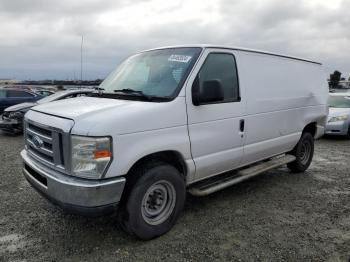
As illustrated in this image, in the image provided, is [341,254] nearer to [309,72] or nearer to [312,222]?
[312,222]

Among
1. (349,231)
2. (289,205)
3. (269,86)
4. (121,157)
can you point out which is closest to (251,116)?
(269,86)

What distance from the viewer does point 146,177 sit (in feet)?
11.7

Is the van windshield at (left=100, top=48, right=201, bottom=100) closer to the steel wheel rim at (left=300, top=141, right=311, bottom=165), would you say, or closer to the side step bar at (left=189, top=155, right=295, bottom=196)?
the side step bar at (left=189, top=155, right=295, bottom=196)

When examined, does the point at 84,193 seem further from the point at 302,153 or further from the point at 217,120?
the point at 302,153

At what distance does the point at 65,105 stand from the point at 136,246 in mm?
1790

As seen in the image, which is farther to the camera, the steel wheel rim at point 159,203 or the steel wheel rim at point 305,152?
the steel wheel rim at point 305,152

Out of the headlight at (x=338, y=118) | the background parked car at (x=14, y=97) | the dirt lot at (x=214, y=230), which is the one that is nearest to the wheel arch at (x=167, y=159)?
the dirt lot at (x=214, y=230)

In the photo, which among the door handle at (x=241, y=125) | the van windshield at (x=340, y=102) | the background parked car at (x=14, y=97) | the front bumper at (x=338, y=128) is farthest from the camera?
the background parked car at (x=14, y=97)

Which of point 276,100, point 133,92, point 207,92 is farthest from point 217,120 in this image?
point 276,100

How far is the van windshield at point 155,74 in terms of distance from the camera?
3949 mm

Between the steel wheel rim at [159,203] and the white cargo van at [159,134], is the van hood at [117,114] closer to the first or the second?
the white cargo van at [159,134]

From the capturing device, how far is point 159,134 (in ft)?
11.9

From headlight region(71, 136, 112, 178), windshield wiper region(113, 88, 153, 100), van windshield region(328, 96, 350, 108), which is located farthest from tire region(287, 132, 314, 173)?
van windshield region(328, 96, 350, 108)

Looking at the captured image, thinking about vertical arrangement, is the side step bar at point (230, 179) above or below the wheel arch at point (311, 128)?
below
